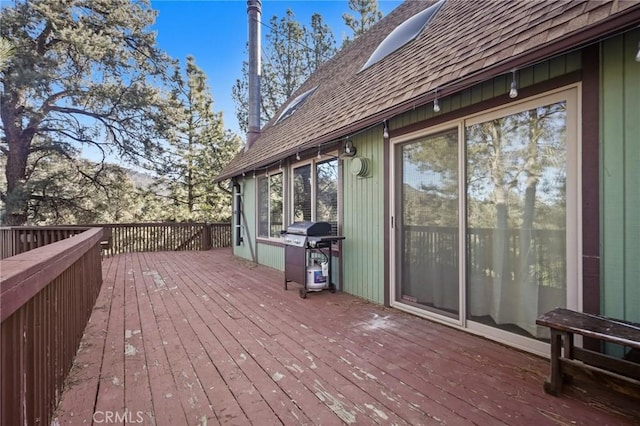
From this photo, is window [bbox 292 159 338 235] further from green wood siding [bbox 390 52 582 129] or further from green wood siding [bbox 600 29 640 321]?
green wood siding [bbox 600 29 640 321]

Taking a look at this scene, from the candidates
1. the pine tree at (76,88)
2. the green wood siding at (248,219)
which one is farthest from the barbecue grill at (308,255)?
the pine tree at (76,88)

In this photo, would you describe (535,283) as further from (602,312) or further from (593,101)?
(593,101)

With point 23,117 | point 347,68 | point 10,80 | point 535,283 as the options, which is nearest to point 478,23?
point 535,283

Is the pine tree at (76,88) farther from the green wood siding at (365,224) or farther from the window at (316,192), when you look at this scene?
the green wood siding at (365,224)

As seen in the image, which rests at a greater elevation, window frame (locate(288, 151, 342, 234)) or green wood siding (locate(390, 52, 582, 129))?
green wood siding (locate(390, 52, 582, 129))

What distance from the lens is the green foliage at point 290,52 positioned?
14664mm

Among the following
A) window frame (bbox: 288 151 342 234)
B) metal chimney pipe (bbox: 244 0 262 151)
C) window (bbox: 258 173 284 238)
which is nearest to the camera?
window frame (bbox: 288 151 342 234)

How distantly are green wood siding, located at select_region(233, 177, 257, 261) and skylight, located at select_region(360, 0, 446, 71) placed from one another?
3.99 m

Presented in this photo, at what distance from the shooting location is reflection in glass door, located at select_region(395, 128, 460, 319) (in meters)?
3.10

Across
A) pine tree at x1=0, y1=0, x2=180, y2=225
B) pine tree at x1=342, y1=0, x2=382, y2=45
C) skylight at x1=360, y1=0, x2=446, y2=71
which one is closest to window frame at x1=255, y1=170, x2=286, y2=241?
skylight at x1=360, y1=0, x2=446, y2=71

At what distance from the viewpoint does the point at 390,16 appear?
22.0 ft

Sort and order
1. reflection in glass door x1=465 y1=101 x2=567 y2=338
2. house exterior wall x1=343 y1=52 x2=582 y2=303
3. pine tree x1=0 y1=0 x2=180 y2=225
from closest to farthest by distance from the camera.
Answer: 1. reflection in glass door x1=465 y1=101 x2=567 y2=338
2. house exterior wall x1=343 y1=52 x2=582 y2=303
3. pine tree x1=0 y1=0 x2=180 y2=225

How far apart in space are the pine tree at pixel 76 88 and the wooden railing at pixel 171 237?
3.81 m

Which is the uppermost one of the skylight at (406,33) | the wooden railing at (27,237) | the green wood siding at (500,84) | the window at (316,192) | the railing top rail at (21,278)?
the skylight at (406,33)
